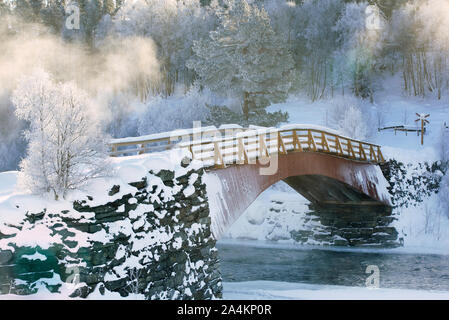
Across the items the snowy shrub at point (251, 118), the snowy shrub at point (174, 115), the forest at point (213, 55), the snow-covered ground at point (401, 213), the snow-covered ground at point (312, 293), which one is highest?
the forest at point (213, 55)

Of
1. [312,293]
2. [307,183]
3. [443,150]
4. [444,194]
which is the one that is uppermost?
[443,150]

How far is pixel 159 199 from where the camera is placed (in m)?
13.0

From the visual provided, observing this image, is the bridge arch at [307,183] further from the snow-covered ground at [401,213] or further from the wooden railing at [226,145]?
the snow-covered ground at [401,213]

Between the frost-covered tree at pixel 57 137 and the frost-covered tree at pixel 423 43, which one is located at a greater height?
the frost-covered tree at pixel 423 43

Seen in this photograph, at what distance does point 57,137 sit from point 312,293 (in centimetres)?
1139

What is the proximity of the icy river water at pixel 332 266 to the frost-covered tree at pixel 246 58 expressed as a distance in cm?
1052

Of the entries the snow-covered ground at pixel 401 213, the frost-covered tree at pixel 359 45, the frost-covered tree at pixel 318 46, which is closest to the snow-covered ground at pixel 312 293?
the snow-covered ground at pixel 401 213

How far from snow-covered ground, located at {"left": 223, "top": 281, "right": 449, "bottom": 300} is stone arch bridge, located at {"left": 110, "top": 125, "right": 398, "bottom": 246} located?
3.50 m

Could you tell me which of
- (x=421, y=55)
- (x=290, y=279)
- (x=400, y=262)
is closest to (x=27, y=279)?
(x=290, y=279)

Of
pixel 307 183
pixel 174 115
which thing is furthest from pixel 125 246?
pixel 174 115

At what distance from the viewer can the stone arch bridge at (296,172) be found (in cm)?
1587

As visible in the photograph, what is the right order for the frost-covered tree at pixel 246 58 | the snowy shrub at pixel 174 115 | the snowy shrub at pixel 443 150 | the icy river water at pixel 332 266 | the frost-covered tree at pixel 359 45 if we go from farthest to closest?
the frost-covered tree at pixel 359 45 → the snowy shrub at pixel 174 115 → the frost-covered tree at pixel 246 58 → the snowy shrub at pixel 443 150 → the icy river water at pixel 332 266

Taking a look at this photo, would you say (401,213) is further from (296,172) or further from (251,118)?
(251,118)

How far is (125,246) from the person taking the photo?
11.8m
